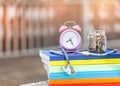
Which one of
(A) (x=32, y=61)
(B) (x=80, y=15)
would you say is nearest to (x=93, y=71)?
(A) (x=32, y=61)

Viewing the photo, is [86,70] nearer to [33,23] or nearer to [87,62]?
[87,62]

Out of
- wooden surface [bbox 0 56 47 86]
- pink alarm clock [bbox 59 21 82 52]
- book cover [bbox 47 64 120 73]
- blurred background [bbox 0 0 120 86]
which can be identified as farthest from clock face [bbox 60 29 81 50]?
blurred background [bbox 0 0 120 86]

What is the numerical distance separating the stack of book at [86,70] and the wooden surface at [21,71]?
9.12ft

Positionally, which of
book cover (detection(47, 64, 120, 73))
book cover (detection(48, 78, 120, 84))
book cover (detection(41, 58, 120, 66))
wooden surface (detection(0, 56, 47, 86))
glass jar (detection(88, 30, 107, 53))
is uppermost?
glass jar (detection(88, 30, 107, 53))

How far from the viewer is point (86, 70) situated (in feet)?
3.59

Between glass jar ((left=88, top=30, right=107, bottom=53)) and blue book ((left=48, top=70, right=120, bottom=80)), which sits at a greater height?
glass jar ((left=88, top=30, right=107, bottom=53))

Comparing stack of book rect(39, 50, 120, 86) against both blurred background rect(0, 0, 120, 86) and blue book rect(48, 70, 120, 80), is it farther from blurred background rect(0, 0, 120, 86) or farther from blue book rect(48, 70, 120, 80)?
blurred background rect(0, 0, 120, 86)

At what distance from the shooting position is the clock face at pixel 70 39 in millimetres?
1172

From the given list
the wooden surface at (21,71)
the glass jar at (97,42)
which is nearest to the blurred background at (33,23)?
the wooden surface at (21,71)

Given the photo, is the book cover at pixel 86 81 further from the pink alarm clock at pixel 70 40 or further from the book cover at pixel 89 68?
the pink alarm clock at pixel 70 40

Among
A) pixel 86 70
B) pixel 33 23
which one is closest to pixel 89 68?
pixel 86 70

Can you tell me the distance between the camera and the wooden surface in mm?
4031

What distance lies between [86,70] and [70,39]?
0.15m

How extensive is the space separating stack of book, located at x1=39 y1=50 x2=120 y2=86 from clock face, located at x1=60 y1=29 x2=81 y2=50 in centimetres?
6
